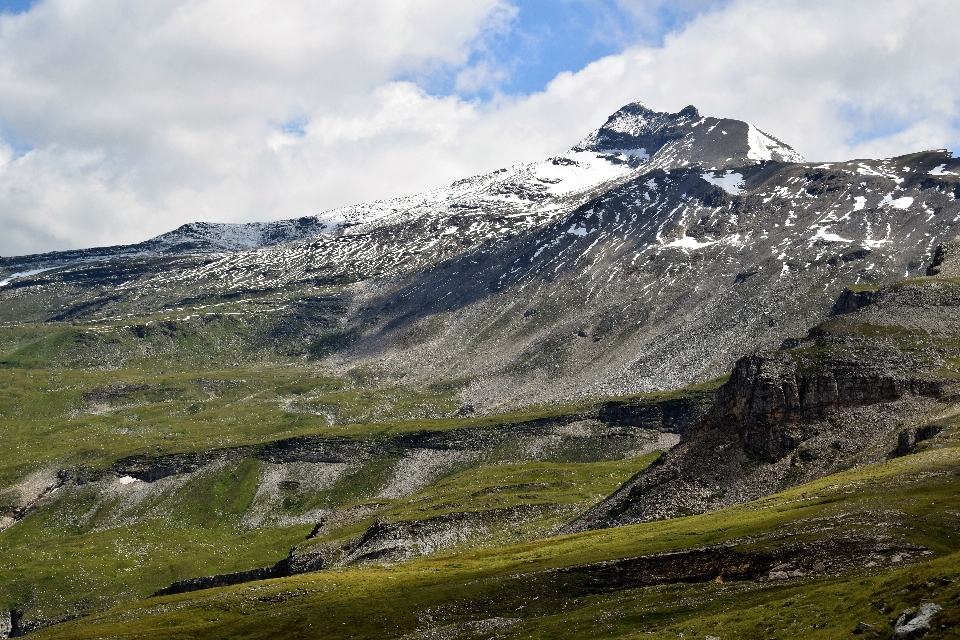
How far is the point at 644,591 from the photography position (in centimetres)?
8200

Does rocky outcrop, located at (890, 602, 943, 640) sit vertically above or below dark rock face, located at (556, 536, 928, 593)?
above

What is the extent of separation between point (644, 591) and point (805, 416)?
205ft

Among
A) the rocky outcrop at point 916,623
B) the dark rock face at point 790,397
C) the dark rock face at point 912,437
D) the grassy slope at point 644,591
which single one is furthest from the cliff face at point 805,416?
the rocky outcrop at point 916,623

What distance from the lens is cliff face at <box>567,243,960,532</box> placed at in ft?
409

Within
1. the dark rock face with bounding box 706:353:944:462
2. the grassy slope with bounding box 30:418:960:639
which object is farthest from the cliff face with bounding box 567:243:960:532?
the grassy slope with bounding box 30:418:960:639

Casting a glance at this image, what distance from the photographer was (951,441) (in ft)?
343

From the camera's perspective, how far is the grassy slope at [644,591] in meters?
57.6

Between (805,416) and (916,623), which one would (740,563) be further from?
(805,416)

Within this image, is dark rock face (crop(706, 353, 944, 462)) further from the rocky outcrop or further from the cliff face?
the rocky outcrop

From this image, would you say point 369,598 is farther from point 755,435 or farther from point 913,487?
point 755,435

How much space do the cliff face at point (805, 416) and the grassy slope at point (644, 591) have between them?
12844 mm

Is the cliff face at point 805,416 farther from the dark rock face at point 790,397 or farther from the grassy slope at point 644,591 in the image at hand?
the grassy slope at point 644,591

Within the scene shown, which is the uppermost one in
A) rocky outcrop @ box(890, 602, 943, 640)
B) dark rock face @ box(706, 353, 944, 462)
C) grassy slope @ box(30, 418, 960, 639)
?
dark rock face @ box(706, 353, 944, 462)

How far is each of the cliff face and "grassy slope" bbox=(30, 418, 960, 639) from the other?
12.8 meters
